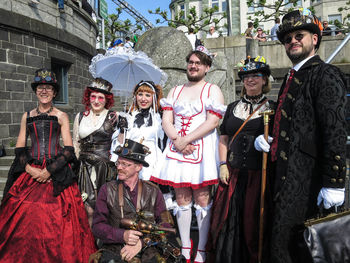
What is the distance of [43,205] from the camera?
3.01m

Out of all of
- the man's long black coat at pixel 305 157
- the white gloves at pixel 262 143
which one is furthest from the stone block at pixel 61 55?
the man's long black coat at pixel 305 157

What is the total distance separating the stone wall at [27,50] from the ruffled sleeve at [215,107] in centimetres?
558

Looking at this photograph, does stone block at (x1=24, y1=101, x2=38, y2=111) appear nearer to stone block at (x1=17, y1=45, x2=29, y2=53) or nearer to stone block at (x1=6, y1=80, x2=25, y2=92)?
stone block at (x1=6, y1=80, x2=25, y2=92)

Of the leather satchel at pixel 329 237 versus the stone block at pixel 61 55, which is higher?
the stone block at pixel 61 55

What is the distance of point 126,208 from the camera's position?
2596 millimetres

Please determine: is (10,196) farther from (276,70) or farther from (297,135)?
(276,70)

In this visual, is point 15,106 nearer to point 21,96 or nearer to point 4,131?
point 21,96

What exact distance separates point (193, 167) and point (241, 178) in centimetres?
52

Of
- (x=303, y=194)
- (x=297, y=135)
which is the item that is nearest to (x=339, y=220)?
(x=303, y=194)

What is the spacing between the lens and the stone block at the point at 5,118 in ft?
22.4

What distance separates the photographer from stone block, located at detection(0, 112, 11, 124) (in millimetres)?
6836

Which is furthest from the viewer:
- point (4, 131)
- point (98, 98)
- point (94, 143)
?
point (4, 131)

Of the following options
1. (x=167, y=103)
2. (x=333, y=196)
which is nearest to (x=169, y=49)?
(x=167, y=103)

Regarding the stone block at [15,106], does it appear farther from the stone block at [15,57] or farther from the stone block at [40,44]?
the stone block at [40,44]
